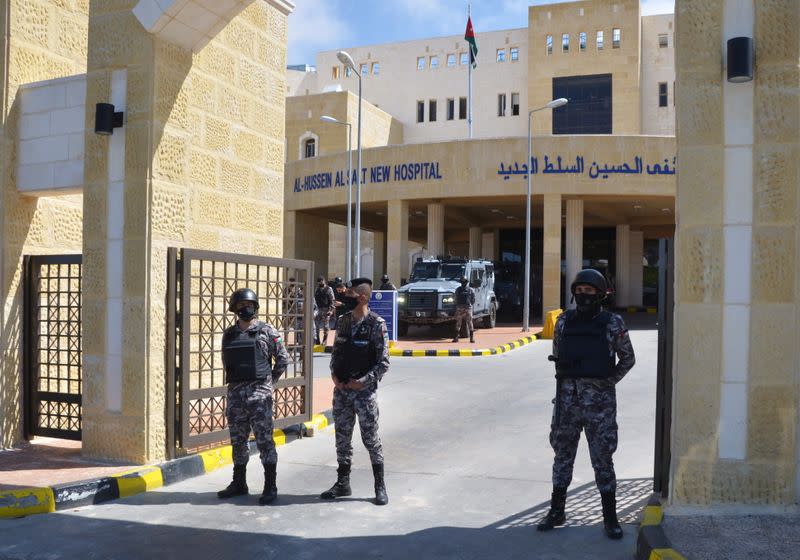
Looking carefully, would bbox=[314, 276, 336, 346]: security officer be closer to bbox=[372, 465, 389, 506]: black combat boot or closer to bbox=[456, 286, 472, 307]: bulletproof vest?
bbox=[456, 286, 472, 307]: bulletproof vest

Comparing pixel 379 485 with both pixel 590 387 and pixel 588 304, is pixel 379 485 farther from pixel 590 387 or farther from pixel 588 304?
pixel 588 304

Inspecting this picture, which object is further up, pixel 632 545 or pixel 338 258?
pixel 338 258

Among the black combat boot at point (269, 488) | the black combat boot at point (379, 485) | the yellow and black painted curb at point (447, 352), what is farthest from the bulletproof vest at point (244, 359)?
the yellow and black painted curb at point (447, 352)

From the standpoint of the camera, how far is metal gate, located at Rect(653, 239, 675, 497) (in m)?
5.50

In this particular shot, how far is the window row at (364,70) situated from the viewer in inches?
2138

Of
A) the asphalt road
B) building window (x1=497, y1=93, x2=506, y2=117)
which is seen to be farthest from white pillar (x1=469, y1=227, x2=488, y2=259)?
the asphalt road

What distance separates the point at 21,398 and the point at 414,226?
3265 cm

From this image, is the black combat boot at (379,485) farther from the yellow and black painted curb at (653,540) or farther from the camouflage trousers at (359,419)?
the yellow and black painted curb at (653,540)

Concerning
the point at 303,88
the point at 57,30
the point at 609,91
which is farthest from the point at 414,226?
the point at 57,30

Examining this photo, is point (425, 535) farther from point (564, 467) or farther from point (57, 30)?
point (57, 30)

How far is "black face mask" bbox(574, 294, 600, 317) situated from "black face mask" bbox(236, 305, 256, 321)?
261cm

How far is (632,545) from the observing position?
495 cm

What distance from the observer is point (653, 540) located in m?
4.55

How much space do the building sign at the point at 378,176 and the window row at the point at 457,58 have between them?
880 inches
